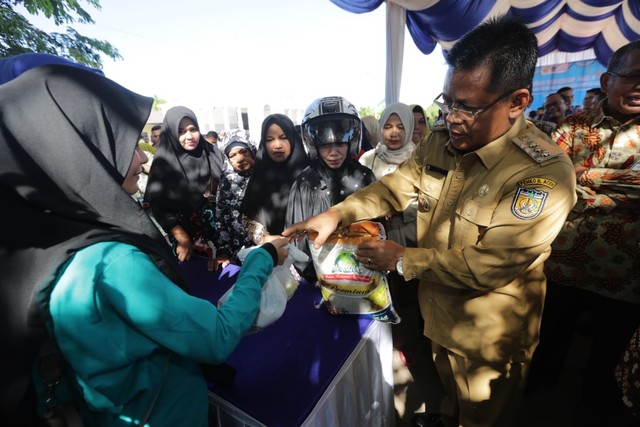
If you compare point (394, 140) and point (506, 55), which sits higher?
point (506, 55)

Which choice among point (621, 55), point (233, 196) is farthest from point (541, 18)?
point (233, 196)

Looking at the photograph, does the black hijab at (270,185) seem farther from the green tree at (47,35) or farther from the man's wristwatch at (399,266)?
the green tree at (47,35)

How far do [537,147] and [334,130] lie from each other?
1320mm

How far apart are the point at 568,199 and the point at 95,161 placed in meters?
1.67

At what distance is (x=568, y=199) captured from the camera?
3.82ft

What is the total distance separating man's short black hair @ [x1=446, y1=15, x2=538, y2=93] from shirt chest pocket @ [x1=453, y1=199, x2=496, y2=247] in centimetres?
49

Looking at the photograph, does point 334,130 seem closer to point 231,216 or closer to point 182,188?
point 231,216

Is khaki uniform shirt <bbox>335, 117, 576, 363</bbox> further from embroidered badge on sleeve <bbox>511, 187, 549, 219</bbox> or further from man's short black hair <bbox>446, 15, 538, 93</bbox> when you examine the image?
man's short black hair <bbox>446, 15, 538, 93</bbox>

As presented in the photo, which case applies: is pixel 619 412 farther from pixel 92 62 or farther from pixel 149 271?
pixel 92 62

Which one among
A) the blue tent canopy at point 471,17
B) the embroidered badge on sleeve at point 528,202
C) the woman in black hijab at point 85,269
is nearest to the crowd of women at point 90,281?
the woman in black hijab at point 85,269

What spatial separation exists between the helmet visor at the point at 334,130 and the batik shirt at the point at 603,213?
1.47 metres

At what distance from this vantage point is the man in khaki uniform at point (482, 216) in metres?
1.19

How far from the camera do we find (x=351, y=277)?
1575 millimetres

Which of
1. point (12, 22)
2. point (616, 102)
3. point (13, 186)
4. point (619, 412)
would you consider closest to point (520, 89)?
point (616, 102)
